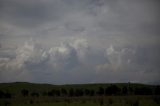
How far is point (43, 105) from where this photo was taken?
46.1m

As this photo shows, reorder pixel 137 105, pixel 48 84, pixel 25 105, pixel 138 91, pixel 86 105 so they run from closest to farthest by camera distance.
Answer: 1. pixel 137 105
2. pixel 86 105
3. pixel 25 105
4. pixel 138 91
5. pixel 48 84

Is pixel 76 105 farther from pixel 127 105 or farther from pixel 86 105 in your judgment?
pixel 127 105

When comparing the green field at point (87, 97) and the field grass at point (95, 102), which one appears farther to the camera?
the green field at point (87, 97)

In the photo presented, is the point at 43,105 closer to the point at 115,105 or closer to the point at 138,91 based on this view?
the point at 115,105

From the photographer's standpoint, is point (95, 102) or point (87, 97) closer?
point (95, 102)

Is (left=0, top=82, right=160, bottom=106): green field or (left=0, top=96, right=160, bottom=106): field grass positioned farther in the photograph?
(left=0, top=82, right=160, bottom=106): green field

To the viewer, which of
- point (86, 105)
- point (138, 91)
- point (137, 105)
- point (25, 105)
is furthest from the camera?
point (138, 91)

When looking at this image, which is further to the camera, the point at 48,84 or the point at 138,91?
the point at 48,84

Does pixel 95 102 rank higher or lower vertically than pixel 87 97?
lower

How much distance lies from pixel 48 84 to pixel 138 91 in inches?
3212

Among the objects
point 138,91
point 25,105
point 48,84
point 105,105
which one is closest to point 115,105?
point 105,105

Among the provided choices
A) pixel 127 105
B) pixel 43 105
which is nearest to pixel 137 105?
pixel 127 105

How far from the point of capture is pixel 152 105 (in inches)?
1658

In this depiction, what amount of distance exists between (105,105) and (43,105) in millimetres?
10380
